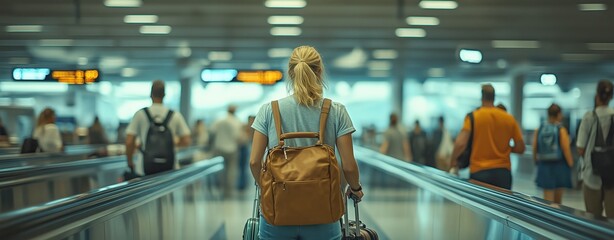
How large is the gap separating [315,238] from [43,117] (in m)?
9.01

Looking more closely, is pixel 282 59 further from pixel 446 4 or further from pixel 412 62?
pixel 446 4

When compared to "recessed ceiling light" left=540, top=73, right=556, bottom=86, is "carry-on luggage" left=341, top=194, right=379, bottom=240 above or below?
below

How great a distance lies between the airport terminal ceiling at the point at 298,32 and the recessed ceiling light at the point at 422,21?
4 cm

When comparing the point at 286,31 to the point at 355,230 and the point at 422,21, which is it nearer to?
the point at 422,21

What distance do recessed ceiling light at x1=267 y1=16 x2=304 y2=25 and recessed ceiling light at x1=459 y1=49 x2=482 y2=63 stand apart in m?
7.16

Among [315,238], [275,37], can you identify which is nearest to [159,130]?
[315,238]

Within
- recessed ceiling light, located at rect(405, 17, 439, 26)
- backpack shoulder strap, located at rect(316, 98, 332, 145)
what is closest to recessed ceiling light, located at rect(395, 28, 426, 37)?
recessed ceiling light, located at rect(405, 17, 439, 26)

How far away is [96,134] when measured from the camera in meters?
19.1

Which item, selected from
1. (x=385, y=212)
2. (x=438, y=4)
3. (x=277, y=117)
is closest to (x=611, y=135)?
(x=385, y=212)

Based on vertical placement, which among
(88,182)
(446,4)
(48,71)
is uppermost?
(446,4)

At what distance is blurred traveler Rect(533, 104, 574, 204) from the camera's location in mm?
9438

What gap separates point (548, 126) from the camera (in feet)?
31.8

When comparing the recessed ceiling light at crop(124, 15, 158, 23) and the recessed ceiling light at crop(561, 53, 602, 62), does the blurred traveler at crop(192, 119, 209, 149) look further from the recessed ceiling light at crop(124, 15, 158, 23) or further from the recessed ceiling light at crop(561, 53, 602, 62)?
the recessed ceiling light at crop(561, 53, 602, 62)

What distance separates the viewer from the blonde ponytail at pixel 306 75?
12.2ft
